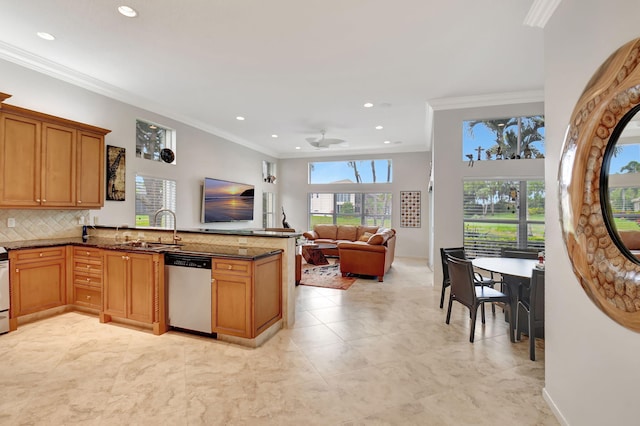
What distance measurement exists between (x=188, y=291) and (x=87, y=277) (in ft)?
5.32

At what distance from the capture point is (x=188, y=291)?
3086mm

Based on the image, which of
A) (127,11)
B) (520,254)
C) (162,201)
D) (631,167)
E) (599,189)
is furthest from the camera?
(162,201)

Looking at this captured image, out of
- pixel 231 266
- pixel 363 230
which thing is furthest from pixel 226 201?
pixel 231 266

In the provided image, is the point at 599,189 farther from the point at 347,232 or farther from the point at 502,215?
the point at 347,232

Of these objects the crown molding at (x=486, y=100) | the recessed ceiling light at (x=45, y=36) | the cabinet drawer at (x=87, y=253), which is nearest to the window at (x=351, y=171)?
the crown molding at (x=486, y=100)

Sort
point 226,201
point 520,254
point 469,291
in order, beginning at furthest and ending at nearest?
point 226,201
point 520,254
point 469,291

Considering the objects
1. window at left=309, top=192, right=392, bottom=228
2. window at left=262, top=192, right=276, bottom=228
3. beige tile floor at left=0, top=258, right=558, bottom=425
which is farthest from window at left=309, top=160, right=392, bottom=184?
beige tile floor at left=0, top=258, right=558, bottom=425

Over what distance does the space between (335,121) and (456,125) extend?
2333 mm

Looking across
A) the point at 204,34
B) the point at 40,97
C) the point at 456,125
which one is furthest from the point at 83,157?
the point at 456,125

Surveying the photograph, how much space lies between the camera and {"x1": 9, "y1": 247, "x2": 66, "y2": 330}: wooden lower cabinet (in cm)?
325

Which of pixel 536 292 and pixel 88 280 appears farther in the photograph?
pixel 88 280

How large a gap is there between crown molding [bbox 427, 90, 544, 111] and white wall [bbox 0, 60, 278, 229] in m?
4.55

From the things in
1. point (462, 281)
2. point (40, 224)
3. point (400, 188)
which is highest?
point (400, 188)

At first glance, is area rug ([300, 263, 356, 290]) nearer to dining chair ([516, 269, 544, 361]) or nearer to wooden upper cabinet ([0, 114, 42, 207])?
dining chair ([516, 269, 544, 361])
